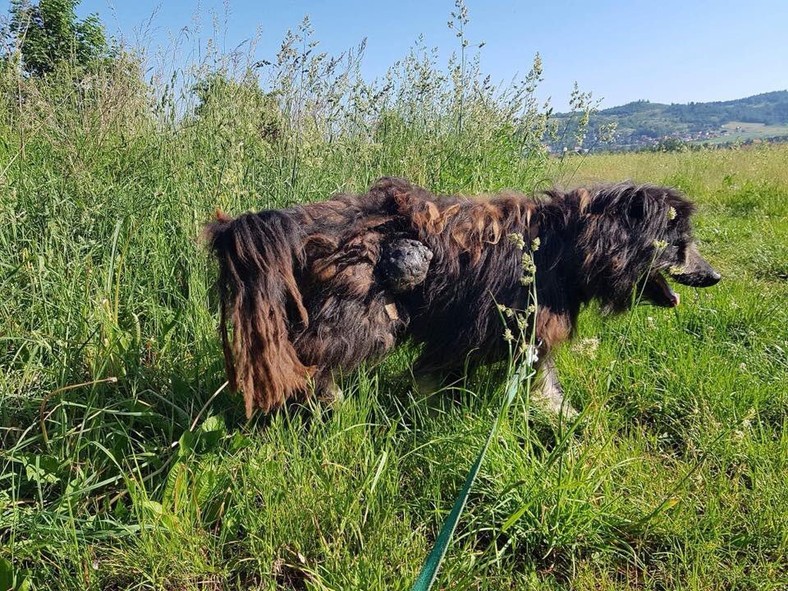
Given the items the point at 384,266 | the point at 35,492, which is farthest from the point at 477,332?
the point at 35,492

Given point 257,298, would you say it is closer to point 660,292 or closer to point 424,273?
point 424,273

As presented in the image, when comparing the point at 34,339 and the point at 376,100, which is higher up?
the point at 376,100

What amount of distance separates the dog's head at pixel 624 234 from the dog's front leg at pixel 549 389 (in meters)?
0.40

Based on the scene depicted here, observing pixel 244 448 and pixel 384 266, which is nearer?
pixel 244 448

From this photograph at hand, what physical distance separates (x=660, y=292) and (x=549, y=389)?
770 mm

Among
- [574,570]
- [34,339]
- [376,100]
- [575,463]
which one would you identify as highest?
[376,100]

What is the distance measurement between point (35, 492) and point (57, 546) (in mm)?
425

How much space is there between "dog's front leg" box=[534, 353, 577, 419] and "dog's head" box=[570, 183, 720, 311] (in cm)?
40

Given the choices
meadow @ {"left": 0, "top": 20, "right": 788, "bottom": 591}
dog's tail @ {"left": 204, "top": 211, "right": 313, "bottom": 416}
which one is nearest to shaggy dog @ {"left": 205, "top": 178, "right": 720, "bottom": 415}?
dog's tail @ {"left": 204, "top": 211, "right": 313, "bottom": 416}

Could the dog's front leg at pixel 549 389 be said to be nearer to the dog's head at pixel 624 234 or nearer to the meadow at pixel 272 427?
the meadow at pixel 272 427

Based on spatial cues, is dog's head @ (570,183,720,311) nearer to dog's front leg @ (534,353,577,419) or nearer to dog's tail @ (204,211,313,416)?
dog's front leg @ (534,353,577,419)

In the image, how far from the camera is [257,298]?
6.73 ft

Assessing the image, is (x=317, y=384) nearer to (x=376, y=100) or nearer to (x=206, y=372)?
(x=206, y=372)

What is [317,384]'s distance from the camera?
7.80 ft
